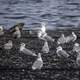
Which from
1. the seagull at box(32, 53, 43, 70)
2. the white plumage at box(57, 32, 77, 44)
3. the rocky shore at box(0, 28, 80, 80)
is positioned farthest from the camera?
the white plumage at box(57, 32, 77, 44)

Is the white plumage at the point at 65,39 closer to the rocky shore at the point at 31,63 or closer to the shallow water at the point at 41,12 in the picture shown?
the rocky shore at the point at 31,63

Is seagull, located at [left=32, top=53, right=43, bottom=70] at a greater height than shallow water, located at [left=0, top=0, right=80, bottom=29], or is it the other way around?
seagull, located at [left=32, top=53, right=43, bottom=70]

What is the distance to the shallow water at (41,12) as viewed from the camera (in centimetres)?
2064

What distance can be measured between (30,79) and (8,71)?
90 centimetres

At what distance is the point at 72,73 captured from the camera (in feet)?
35.0

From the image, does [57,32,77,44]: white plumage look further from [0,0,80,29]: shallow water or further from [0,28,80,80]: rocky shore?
[0,0,80,29]: shallow water

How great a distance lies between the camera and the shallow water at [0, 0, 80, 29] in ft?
67.7

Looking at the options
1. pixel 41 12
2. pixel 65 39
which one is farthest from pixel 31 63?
pixel 41 12

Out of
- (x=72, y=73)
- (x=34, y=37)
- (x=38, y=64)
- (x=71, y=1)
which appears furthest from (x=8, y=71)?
(x=71, y=1)

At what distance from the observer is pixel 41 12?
23766mm

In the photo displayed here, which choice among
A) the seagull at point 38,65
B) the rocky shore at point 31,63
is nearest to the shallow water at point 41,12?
the rocky shore at point 31,63

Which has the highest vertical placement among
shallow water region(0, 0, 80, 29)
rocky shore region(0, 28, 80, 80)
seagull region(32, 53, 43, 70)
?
seagull region(32, 53, 43, 70)

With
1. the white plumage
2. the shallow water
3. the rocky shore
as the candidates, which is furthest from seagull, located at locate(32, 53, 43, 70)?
the shallow water

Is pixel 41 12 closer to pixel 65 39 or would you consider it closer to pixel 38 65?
pixel 65 39
